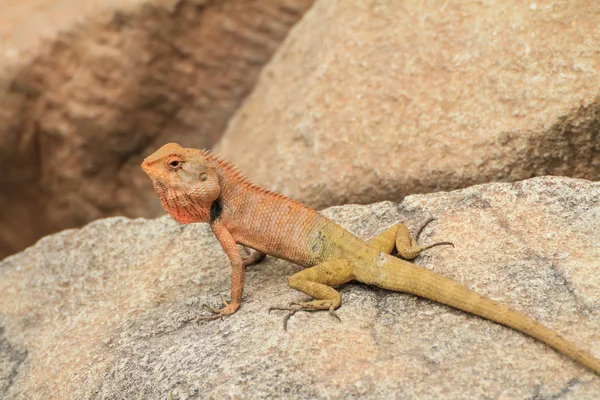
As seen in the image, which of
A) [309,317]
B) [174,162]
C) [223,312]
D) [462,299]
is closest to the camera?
[462,299]

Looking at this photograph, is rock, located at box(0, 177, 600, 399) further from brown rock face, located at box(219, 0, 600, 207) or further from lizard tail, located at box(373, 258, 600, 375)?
brown rock face, located at box(219, 0, 600, 207)

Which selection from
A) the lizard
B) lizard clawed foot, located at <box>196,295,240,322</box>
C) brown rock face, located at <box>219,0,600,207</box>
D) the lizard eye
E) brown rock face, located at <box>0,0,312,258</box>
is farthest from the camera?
brown rock face, located at <box>0,0,312,258</box>

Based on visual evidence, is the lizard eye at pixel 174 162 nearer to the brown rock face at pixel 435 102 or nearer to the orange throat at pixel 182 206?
the orange throat at pixel 182 206

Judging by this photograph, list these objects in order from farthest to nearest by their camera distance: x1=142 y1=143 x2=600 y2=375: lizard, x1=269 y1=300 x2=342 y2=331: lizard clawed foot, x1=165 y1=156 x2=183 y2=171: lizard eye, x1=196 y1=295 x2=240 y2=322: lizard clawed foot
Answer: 1. x1=165 y1=156 x2=183 y2=171: lizard eye
2. x1=196 y1=295 x2=240 y2=322: lizard clawed foot
3. x1=142 y1=143 x2=600 y2=375: lizard
4. x1=269 y1=300 x2=342 y2=331: lizard clawed foot

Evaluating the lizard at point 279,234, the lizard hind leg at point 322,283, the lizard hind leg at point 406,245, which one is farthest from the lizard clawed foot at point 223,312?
the lizard hind leg at point 406,245

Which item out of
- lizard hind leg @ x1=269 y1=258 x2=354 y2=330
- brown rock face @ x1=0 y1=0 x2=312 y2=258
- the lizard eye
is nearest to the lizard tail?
lizard hind leg @ x1=269 y1=258 x2=354 y2=330

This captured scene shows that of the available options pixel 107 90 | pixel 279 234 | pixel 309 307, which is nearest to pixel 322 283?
pixel 309 307

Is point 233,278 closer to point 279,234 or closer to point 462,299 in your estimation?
point 279,234
